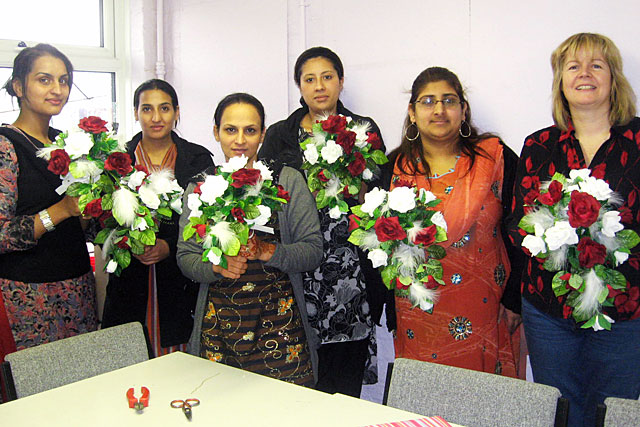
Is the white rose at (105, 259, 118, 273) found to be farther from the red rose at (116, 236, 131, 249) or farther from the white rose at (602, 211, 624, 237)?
the white rose at (602, 211, 624, 237)

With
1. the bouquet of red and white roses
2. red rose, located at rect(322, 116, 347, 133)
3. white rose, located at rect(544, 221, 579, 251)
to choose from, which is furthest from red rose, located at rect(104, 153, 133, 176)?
white rose, located at rect(544, 221, 579, 251)

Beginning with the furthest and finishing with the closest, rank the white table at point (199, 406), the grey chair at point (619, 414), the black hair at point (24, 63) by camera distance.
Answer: the black hair at point (24, 63) → the white table at point (199, 406) → the grey chair at point (619, 414)

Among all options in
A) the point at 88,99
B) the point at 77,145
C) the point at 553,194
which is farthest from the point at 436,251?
the point at 88,99

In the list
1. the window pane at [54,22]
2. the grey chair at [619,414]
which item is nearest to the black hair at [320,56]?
the grey chair at [619,414]

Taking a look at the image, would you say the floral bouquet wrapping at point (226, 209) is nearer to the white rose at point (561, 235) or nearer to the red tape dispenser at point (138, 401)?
the red tape dispenser at point (138, 401)

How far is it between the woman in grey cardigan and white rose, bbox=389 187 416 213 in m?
0.51

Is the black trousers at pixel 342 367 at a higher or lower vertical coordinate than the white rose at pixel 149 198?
lower

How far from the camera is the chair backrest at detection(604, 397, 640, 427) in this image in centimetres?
164

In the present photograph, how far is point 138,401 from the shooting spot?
1884mm

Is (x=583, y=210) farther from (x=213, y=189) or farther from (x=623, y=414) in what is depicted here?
(x=213, y=189)

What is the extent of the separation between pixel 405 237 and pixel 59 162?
1.50m

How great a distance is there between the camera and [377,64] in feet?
12.1

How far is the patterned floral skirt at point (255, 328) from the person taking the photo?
254 cm

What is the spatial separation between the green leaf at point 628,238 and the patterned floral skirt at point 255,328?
1255 millimetres
